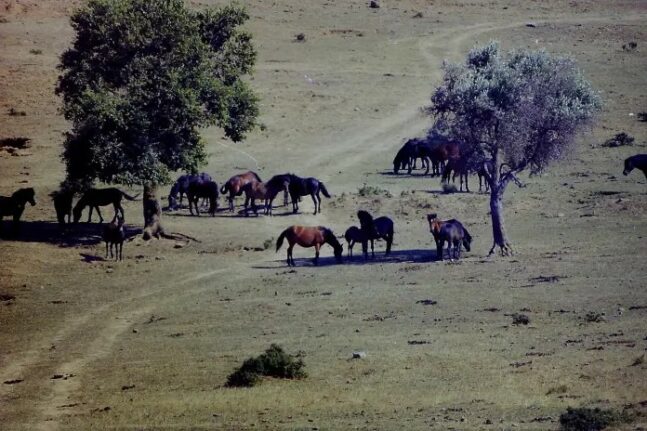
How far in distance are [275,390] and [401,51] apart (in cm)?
5800

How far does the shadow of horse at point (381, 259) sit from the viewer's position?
1410 inches

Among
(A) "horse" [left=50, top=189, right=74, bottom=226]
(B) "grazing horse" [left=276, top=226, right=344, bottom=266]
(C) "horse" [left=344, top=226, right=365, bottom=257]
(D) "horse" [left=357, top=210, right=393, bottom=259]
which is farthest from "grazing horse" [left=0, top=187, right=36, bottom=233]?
(D) "horse" [left=357, top=210, right=393, bottom=259]

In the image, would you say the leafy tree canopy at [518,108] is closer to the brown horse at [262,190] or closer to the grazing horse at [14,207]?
the brown horse at [262,190]

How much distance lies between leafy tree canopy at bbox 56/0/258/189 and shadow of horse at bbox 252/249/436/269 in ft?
17.6

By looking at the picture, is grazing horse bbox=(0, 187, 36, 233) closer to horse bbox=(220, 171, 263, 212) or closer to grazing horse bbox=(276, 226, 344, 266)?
horse bbox=(220, 171, 263, 212)

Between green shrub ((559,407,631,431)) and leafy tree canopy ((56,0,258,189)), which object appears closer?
green shrub ((559,407,631,431))

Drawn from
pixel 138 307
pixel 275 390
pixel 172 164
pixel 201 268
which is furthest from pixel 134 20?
pixel 275 390

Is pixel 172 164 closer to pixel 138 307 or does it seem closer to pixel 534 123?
pixel 138 307

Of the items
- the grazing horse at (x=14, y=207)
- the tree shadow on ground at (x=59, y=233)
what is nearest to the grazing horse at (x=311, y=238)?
the tree shadow on ground at (x=59, y=233)

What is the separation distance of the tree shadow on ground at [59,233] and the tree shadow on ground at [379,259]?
6833mm

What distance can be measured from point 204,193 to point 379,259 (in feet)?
30.9

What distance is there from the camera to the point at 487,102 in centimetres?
3503

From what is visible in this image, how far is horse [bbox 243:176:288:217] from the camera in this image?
4359 centimetres

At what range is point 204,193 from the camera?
143 ft
